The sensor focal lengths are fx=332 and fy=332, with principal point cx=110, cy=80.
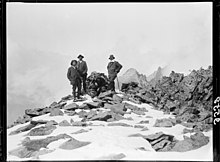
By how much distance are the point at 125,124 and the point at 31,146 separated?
70cm

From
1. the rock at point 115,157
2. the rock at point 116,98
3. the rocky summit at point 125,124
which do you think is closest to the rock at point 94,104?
the rocky summit at point 125,124

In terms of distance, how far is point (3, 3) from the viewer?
7.81 ft

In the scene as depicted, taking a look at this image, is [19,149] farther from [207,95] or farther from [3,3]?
[207,95]

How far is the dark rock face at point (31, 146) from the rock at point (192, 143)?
81 cm

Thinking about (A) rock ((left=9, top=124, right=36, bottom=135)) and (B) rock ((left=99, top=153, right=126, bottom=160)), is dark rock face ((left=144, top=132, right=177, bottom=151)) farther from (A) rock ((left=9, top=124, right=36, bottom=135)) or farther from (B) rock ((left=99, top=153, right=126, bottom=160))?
(A) rock ((left=9, top=124, right=36, bottom=135))

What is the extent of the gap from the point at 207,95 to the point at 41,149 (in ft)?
4.18

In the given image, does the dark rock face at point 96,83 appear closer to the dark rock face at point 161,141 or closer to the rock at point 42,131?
the rock at point 42,131

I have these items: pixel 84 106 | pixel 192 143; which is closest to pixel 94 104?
pixel 84 106

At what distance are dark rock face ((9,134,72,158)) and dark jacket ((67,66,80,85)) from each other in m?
0.41

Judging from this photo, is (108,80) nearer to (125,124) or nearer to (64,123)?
(125,124)

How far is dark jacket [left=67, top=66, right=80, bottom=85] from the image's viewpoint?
2469 millimetres

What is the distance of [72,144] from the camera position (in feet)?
7.91

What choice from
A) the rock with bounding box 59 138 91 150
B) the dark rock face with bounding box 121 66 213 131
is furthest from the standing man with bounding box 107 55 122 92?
the rock with bounding box 59 138 91 150

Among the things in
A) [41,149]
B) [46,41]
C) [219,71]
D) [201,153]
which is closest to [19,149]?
[41,149]
